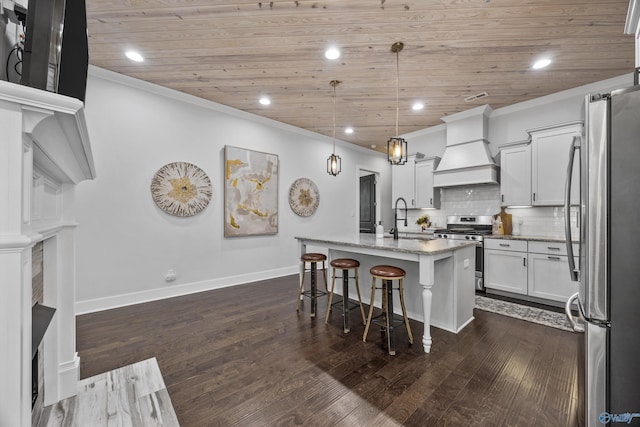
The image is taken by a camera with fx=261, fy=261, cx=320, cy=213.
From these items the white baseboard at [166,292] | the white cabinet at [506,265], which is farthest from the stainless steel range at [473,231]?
the white baseboard at [166,292]

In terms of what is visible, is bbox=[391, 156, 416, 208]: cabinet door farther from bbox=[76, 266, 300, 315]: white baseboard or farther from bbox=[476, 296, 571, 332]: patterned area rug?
bbox=[76, 266, 300, 315]: white baseboard

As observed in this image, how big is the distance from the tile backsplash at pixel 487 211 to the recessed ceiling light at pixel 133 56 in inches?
196

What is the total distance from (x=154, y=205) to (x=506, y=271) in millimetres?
4936

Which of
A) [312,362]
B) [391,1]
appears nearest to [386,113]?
[391,1]

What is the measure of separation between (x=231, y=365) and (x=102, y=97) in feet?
11.1

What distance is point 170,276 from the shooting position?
3.63 m

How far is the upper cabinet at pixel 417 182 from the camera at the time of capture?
5.00 meters

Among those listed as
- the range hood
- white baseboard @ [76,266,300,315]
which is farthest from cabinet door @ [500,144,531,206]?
white baseboard @ [76,266,300,315]

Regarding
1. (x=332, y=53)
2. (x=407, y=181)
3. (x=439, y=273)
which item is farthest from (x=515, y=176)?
(x=332, y=53)

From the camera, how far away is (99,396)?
1.68 m

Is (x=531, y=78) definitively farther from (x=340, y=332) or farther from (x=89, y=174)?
(x=89, y=174)

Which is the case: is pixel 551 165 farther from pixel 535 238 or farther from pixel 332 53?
pixel 332 53

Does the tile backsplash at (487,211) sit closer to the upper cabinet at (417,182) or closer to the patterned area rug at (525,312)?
the upper cabinet at (417,182)

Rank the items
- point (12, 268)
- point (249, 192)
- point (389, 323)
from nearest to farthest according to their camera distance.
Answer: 1. point (12, 268)
2. point (389, 323)
3. point (249, 192)
